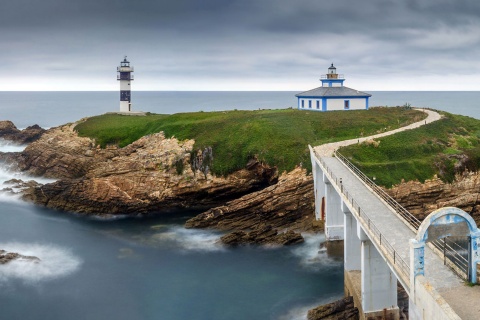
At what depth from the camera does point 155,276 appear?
33125 millimetres

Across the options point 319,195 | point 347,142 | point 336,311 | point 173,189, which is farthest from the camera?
point 347,142

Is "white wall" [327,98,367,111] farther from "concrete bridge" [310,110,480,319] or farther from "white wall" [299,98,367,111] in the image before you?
"concrete bridge" [310,110,480,319]

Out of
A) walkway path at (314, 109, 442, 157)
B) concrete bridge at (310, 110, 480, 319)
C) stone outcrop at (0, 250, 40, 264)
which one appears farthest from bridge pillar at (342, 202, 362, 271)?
stone outcrop at (0, 250, 40, 264)

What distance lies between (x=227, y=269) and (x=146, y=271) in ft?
19.6

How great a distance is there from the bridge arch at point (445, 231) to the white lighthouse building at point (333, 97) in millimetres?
49888

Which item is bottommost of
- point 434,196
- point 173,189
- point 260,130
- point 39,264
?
point 39,264

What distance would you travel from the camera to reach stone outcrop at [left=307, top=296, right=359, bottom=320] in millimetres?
25172

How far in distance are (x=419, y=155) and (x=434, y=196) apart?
673 cm

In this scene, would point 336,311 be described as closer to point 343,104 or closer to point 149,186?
point 149,186

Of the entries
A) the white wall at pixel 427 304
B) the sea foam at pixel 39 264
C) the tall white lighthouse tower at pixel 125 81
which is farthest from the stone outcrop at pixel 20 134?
the white wall at pixel 427 304

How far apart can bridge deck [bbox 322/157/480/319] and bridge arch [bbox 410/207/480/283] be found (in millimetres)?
859

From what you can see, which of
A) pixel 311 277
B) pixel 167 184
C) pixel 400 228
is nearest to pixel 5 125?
pixel 167 184

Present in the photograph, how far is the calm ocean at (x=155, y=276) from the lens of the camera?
2833cm

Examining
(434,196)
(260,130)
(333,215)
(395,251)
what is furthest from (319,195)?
(395,251)
